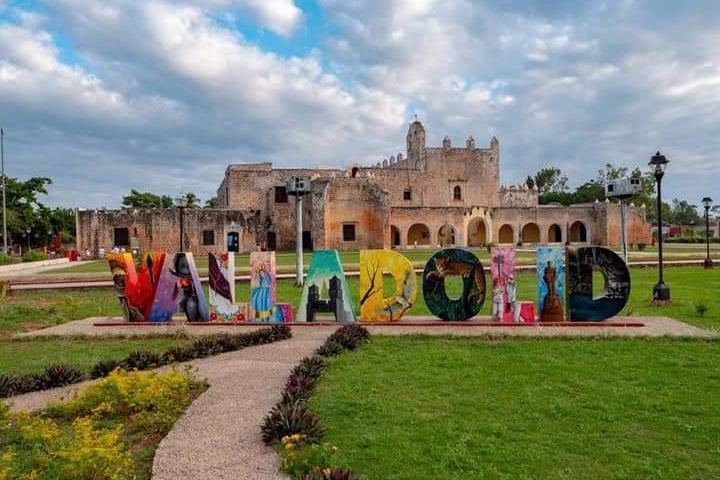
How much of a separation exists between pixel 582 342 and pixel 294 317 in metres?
5.12

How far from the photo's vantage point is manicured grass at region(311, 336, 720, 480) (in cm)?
389

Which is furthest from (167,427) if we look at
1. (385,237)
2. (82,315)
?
(385,237)

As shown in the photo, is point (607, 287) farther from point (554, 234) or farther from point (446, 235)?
point (554, 234)

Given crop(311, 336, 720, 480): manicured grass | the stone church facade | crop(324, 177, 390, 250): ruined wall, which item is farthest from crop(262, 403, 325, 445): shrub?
crop(324, 177, 390, 250): ruined wall

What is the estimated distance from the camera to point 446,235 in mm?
43281

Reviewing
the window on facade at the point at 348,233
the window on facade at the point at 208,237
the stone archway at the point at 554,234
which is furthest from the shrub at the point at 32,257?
the stone archway at the point at 554,234

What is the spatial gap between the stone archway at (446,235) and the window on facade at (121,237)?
21961mm

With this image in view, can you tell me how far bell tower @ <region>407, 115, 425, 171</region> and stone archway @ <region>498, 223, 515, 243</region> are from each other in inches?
340

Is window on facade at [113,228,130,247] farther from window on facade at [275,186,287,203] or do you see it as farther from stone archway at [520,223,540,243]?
stone archway at [520,223,540,243]

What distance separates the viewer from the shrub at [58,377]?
246 inches

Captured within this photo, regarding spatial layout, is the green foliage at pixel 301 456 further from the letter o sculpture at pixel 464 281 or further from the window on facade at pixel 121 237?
the window on facade at pixel 121 237

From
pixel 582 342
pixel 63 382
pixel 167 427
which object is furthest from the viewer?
pixel 582 342

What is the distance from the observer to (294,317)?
10.7 m

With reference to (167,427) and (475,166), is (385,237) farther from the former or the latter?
(167,427)
